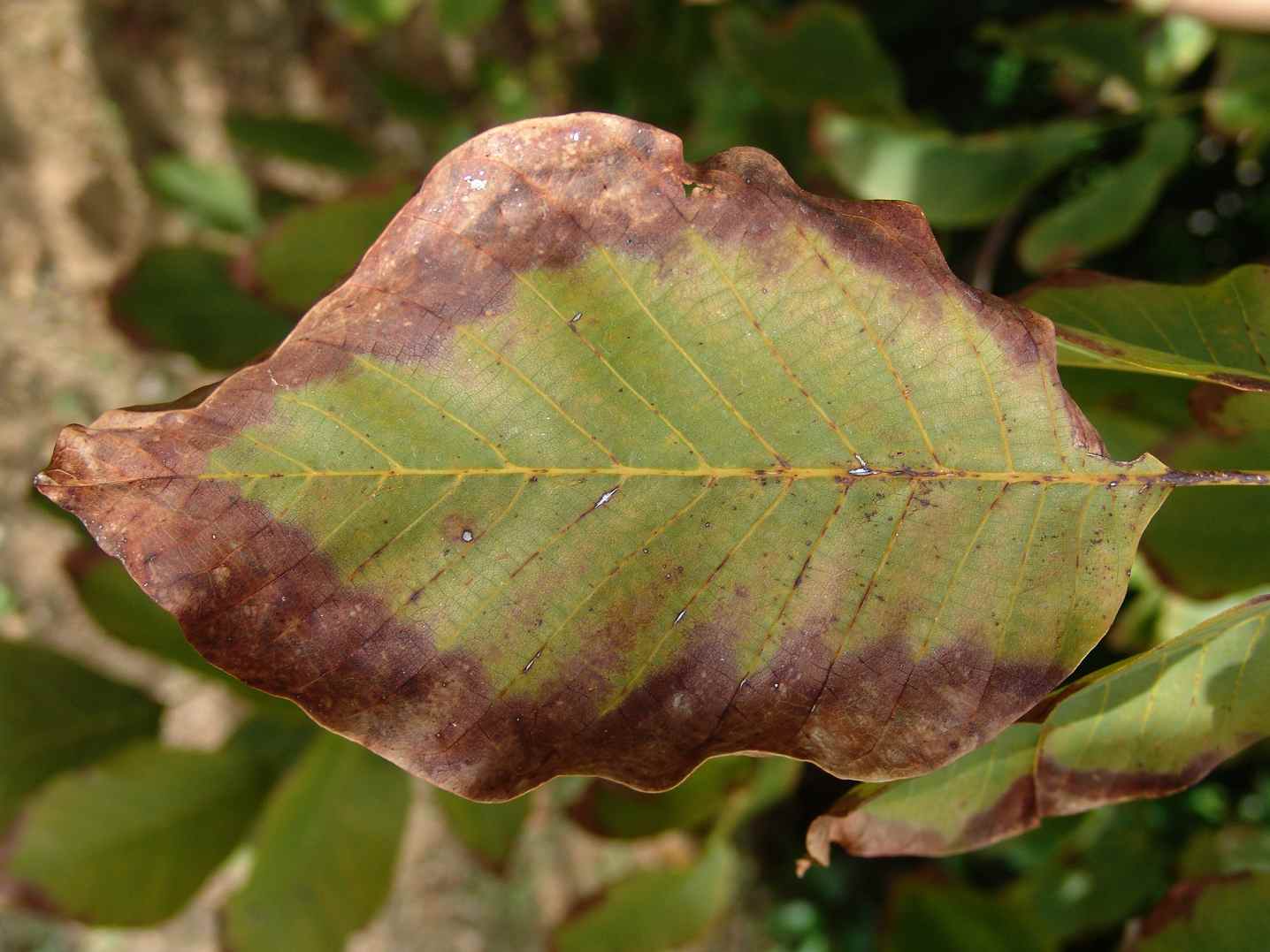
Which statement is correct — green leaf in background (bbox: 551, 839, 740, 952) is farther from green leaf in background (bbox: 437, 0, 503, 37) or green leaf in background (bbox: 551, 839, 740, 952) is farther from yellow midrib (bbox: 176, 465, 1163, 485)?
green leaf in background (bbox: 437, 0, 503, 37)

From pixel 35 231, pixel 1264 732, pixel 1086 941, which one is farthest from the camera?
pixel 35 231

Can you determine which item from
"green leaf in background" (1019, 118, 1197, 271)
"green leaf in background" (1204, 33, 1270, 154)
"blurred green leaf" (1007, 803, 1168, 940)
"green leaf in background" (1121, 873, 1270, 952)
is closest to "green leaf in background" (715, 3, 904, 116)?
"green leaf in background" (1019, 118, 1197, 271)

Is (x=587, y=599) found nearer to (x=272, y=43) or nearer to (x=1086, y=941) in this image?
(x=1086, y=941)

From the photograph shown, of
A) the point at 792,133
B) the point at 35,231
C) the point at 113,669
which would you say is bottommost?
the point at 113,669

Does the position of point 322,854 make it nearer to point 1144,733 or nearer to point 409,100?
point 1144,733

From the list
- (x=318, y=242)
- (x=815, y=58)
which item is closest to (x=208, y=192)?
(x=318, y=242)

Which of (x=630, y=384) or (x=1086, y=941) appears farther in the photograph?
(x=1086, y=941)

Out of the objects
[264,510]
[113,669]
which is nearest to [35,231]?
[113,669]

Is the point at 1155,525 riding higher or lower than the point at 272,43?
lower
